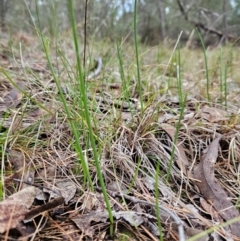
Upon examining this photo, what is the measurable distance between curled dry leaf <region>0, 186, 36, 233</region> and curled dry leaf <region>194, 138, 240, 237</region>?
0.46 m

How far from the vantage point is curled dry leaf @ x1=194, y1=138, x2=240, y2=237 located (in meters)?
0.76

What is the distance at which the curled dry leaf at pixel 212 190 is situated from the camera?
0.76 meters

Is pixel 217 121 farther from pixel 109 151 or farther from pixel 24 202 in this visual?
pixel 24 202

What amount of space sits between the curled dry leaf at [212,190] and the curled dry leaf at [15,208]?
461mm

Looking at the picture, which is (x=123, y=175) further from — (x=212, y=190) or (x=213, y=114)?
(x=213, y=114)

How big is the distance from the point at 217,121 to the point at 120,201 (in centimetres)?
57

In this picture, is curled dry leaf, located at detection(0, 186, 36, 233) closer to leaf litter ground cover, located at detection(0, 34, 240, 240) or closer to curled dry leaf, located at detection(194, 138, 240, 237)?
leaf litter ground cover, located at detection(0, 34, 240, 240)

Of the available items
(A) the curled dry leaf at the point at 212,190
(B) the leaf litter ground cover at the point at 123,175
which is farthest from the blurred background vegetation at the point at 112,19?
(A) the curled dry leaf at the point at 212,190

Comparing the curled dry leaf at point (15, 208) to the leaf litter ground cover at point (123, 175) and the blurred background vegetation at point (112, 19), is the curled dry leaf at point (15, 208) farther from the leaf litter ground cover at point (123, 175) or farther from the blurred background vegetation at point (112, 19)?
the blurred background vegetation at point (112, 19)

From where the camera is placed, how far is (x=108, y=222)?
2.11 ft

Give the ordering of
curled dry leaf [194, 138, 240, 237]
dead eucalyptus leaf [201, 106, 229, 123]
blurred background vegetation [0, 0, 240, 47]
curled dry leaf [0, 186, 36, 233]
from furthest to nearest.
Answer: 1. blurred background vegetation [0, 0, 240, 47]
2. dead eucalyptus leaf [201, 106, 229, 123]
3. curled dry leaf [194, 138, 240, 237]
4. curled dry leaf [0, 186, 36, 233]

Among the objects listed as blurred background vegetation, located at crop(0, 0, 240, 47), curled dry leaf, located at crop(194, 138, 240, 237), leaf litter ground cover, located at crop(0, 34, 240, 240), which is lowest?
curled dry leaf, located at crop(194, 138, 240, 237)

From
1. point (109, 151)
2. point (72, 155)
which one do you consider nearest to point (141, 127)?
point (109, 151)

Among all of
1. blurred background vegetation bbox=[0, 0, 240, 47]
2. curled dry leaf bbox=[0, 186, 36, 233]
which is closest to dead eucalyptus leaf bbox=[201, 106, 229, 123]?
blurred background vegetation bbox=[0, 0, 240, 47]
